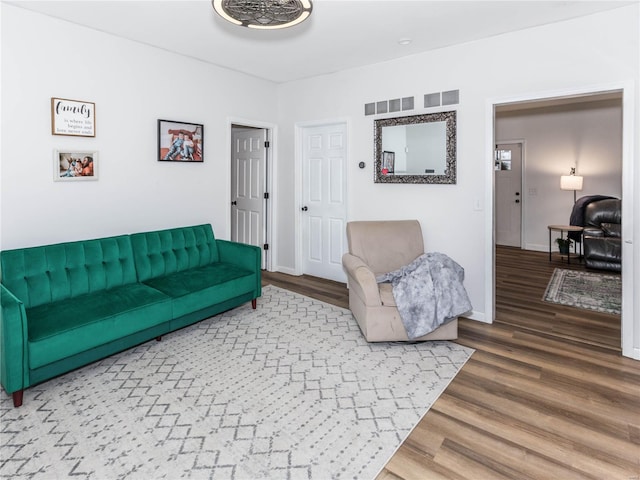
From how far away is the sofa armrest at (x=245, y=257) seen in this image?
3963 mm

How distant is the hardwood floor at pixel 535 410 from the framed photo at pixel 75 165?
3383 millimetres

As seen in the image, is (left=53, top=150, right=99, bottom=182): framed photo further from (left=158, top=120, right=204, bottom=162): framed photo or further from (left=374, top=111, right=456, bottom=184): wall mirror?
(left=374, top=111, right=456, bottom=184): wall mirror

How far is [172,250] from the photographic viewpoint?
150 inches

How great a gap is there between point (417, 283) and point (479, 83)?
2.06m

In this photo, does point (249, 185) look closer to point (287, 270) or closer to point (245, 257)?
point (287, 270)

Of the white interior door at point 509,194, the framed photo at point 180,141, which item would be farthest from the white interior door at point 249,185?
the white interior door at point 509,194

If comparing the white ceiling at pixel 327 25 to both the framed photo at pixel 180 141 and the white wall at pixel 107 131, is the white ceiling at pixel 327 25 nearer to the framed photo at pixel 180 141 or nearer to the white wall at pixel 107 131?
the white wall at pixel 107 131

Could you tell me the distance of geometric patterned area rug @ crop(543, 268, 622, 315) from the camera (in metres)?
4.16

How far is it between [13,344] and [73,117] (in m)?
2.06

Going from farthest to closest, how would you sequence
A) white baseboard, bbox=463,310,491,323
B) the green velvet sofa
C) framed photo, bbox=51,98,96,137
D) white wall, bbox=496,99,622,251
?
white wall, bbox=496,99,622,251
white baseboard, bbox=463,310,491,323
framed photo, bbox=51,98,96,137
the green velvet sofa

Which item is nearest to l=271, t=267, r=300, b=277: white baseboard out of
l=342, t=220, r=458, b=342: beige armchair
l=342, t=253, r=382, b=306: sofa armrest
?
l=342, t=220, r=458, b=342: beige armchair

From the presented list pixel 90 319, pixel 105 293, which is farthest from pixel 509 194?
pixel 90 319

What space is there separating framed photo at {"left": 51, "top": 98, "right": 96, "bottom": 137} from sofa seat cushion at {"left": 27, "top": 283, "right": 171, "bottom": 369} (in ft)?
4.75

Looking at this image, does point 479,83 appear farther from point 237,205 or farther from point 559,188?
point 559,188
